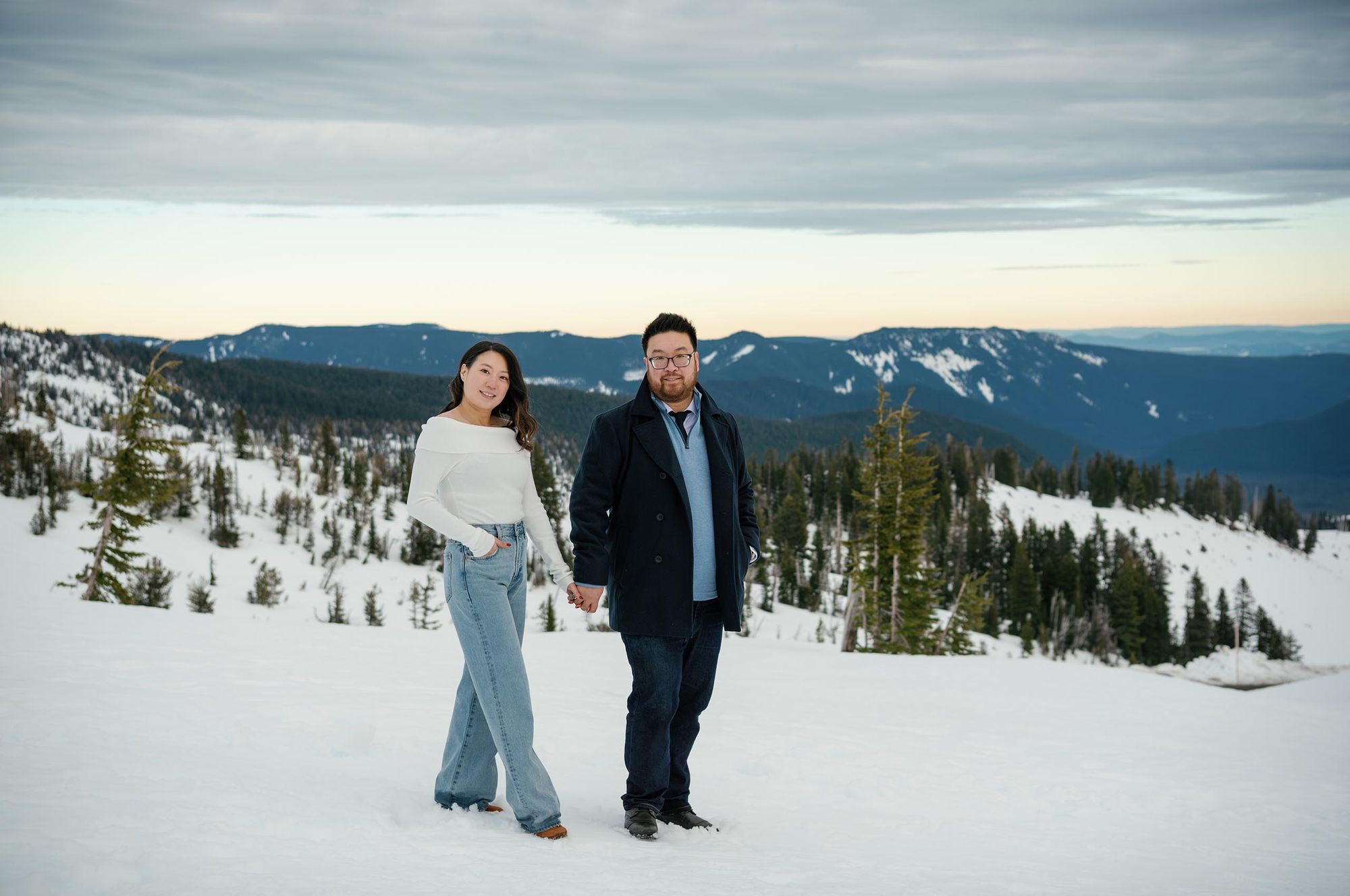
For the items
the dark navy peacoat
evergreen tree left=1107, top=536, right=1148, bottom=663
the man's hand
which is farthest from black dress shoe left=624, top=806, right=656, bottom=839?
evergreen tree left=1107, top=536, right=1148, bottom=663

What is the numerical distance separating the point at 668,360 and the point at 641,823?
2.72 meters

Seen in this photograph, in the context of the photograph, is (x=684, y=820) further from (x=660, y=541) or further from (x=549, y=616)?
(x=549, y=616)

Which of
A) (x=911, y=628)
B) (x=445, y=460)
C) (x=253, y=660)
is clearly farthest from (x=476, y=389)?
(x=911, y=628)

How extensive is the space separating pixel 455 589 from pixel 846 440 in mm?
116643

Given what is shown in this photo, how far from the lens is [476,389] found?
5.11 metres

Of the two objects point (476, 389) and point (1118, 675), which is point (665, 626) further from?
point (1118, 675)

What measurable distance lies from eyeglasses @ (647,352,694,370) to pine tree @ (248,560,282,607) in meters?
59.9

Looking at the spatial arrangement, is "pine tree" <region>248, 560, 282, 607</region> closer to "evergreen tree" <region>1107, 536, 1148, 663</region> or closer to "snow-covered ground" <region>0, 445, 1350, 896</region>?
"snow-covered ground" <region>0, 445, 1350, 896</region>

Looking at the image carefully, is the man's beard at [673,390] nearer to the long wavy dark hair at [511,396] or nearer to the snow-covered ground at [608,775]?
the long wavy dark hair at [511,396]

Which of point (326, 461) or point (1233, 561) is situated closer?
point (326, 461)

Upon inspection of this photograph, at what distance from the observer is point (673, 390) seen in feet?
17.2

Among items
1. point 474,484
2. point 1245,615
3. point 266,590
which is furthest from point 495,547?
point 1245,615

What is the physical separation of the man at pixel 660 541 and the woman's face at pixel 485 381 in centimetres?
60

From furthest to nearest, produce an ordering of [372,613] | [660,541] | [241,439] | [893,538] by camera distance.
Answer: [241,439], [372,613], [893,538], [660,541]
